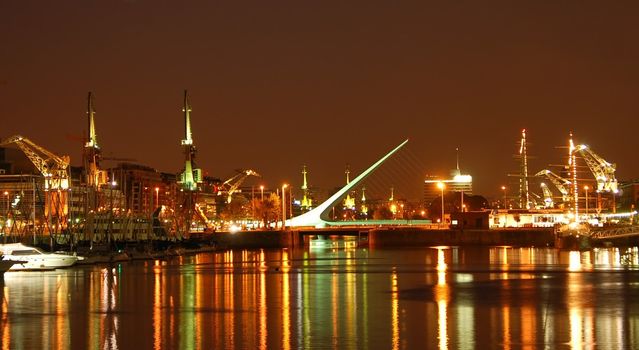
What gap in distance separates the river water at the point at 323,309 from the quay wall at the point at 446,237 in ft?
189

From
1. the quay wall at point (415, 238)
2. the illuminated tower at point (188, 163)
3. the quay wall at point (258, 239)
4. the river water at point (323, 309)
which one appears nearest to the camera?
the river water at point (323, 309)

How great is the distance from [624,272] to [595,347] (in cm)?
3128

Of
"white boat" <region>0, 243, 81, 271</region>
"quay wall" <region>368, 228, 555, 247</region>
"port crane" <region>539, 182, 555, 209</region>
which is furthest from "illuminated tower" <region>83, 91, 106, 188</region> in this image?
"port crane" <region>539, 182, 555, 209</region>

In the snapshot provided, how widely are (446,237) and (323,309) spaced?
8362 cm

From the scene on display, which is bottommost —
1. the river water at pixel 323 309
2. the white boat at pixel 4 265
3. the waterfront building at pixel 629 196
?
the river water at pixel 323 309

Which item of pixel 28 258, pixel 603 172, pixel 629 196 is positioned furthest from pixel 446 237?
pixel 629 196

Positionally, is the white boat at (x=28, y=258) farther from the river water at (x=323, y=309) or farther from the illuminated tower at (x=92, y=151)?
the illuminated tower at (x=92, y=151)

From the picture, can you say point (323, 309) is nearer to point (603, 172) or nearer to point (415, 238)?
point (415, 238)

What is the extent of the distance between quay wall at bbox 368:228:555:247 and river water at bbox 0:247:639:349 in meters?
57.6

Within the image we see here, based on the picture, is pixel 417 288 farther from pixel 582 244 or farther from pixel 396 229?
pixel 396 229

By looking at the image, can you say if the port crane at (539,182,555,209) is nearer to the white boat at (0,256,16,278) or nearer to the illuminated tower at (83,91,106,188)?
the illuminated tower at (83,91,106,188)

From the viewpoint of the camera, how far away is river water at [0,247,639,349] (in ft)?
86.2

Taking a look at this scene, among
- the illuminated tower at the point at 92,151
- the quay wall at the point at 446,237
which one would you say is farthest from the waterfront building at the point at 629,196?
the illuminated tower at the point at 92,151

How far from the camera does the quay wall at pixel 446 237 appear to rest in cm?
11462
